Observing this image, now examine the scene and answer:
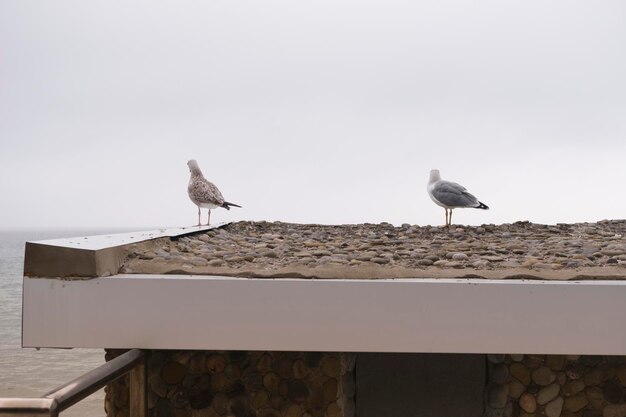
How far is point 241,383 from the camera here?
3174mm

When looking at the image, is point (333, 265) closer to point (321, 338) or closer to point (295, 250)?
point (321, 338)

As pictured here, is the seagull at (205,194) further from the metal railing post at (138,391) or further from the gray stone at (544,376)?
the gray stone at (544,376)

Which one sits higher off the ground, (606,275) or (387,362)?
(606,275)

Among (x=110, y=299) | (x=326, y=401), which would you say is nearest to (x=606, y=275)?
(x=326, y=401)

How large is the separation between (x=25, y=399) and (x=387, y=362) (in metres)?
1.73

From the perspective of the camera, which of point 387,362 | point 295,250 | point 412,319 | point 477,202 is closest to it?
point 412,319

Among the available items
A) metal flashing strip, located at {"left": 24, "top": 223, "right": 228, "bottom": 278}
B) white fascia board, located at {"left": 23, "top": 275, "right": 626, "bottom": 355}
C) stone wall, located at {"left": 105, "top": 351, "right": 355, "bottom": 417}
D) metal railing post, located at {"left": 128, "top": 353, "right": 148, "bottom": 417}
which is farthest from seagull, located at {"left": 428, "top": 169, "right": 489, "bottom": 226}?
metal flashing strip, located at {"left": 24, "top": 223, "right": 228, "bottom": 278}

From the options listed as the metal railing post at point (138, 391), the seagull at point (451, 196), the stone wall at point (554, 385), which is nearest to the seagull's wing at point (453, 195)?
the seagull at point (451, 196)

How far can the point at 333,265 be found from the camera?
296 cm

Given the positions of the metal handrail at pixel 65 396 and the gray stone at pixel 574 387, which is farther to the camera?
the gray stone at pixel 574 387

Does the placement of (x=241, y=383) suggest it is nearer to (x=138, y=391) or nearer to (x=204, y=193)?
(x=138, y=391)

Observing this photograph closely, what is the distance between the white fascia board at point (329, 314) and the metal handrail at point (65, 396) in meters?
0.18

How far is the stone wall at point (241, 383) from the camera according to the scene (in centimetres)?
315

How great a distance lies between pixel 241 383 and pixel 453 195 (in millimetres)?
3108
